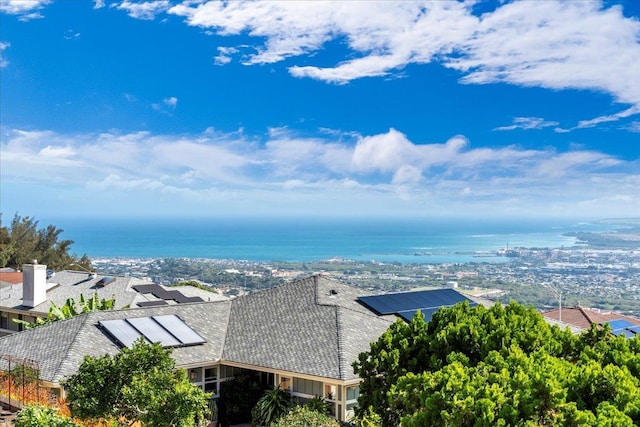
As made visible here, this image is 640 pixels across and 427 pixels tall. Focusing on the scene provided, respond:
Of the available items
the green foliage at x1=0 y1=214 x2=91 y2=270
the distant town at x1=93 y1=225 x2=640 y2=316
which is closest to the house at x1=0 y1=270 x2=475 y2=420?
the distant town at x1=93 y1=225 x2=640 y2=316

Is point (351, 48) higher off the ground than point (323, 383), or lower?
higher

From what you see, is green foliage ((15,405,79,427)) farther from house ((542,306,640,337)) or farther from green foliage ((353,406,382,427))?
house ((542,306,640,337))

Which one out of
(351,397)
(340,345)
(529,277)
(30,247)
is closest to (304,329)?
(340,345)

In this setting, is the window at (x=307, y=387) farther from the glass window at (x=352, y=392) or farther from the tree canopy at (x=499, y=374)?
the tree canopy at (x=499, y=374)

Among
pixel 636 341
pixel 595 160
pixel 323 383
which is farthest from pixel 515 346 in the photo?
pixel 595 160

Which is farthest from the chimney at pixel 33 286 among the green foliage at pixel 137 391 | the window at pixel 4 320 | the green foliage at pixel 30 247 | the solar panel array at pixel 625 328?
the green foliage at pixel 30 247

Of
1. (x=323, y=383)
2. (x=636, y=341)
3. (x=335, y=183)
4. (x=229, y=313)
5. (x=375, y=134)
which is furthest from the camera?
(x=335, y=183)

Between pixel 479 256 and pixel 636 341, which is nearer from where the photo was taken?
pixel 636 341

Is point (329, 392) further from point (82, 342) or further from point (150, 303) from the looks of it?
point (150, 303)

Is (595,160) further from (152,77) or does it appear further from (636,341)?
(636,341)
